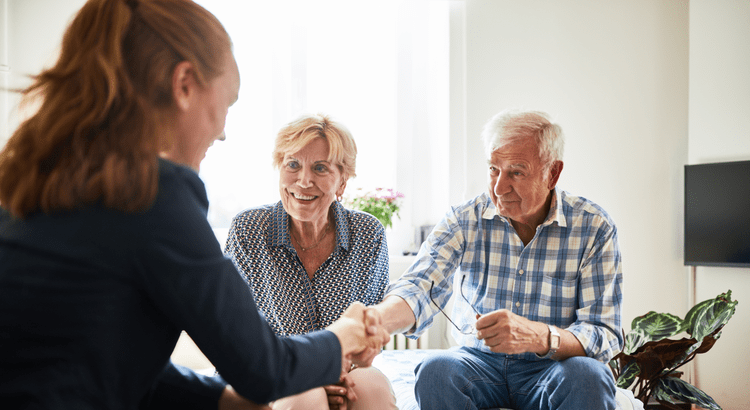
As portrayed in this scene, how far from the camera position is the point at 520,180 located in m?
1.72

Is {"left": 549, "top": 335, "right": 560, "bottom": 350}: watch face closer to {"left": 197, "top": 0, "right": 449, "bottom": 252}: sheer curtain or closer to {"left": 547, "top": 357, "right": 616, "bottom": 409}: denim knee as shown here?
{"left": 547, "top": 357, "right": 616, "bottom": 409}: denim knee

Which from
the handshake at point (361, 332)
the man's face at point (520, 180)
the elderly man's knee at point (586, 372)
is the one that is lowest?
the elderly man's knee at point (586, 372)

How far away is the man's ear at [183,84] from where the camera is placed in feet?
2.65

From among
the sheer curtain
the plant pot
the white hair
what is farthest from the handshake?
the sheer curtain

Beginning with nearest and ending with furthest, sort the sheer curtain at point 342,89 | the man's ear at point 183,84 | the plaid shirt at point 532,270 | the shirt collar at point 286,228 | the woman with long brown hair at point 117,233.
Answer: the woman with long brown hair at point 117,233 → the man's ear at point 183,84 → the plaid shirt at point 532,270 → the shirt collar at point 286,228 → the sheer curtain at point 342,89

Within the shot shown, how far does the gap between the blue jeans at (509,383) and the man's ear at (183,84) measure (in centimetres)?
106

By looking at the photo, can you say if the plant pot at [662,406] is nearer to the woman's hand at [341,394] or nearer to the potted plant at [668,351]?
the potted plant at [668,351]

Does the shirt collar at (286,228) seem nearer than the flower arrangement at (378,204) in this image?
Yes

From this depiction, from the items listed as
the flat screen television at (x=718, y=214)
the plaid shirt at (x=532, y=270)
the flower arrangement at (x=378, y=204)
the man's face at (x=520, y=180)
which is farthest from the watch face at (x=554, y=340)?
the flat screen television at (x=718, y=214)

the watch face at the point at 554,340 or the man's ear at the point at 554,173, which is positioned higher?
the man's ear at the point at 554,173

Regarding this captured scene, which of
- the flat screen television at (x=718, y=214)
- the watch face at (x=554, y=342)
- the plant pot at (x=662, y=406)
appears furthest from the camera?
the flat screen television at (x=718, y=214)

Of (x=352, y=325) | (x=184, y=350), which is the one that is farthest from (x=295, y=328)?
(x=184, y=350)

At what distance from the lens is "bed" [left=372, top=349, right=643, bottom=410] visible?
Answer: 5.54 feet

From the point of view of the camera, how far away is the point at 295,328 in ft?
5.58
